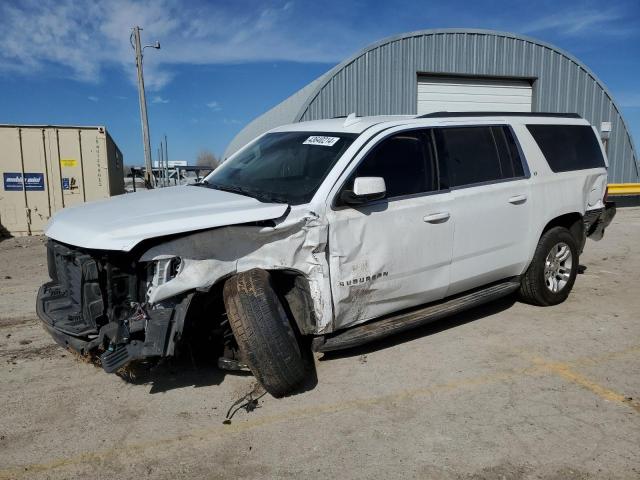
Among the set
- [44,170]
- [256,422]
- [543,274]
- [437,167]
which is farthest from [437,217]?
[44,170]

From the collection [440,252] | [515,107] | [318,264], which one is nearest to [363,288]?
[318,264]

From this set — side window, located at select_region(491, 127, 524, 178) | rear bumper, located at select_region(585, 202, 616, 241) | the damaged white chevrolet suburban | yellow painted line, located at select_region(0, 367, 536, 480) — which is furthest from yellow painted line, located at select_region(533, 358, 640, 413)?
rear bumper, located at select_region(585, 202, 616, 241)

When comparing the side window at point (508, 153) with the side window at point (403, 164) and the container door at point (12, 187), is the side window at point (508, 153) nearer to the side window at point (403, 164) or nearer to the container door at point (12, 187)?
the side window at point (403, 164)

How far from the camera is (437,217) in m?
4.18

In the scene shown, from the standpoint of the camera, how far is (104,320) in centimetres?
346

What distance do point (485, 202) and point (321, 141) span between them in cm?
155

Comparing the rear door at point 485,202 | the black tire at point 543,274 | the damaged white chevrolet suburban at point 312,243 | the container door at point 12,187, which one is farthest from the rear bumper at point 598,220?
the container door at point 12,187

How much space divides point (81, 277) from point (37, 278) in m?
4.81

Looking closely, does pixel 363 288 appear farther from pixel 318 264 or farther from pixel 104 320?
pixel 104 320

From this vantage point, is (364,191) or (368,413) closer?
(368,413)

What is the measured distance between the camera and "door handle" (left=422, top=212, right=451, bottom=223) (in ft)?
13.6

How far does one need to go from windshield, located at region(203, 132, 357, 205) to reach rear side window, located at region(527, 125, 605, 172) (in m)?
2.37

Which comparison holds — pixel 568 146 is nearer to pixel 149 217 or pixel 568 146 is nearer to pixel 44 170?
pixel 149 217

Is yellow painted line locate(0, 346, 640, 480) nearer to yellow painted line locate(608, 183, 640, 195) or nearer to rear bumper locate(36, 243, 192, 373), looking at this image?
rear bumper locate(36, 243, 192, 373)
